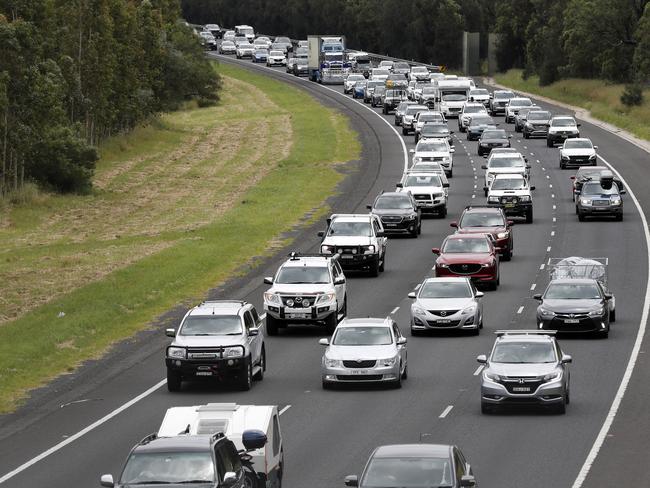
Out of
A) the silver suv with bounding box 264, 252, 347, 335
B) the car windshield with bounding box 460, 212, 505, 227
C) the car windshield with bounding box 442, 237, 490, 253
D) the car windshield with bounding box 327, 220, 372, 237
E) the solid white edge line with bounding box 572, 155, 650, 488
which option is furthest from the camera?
the car windshield with bounding box 460, 212, 505, 227

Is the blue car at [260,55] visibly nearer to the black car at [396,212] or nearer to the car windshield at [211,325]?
the black car at [396,212]

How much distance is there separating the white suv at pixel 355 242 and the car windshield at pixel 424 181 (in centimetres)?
1514

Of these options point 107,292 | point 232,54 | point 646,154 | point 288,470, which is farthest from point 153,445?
point 232,54

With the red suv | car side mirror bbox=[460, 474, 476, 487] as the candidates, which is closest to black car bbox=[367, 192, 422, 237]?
the red suv

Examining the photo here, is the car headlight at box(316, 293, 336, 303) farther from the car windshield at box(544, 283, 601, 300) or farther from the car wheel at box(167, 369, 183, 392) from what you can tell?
the car wheel at box(167, 369, 183, 392)

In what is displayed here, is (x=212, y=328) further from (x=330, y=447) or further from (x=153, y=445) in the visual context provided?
(x=153, y=445)

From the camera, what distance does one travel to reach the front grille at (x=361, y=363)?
34844 millimetres

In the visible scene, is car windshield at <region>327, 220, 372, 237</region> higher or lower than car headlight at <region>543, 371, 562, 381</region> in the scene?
lower

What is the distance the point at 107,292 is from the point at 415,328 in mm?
13023

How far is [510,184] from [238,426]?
45080 millimetres

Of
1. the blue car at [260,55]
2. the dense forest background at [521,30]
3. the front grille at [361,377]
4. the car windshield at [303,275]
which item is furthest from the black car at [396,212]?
the blue car at [260,55]

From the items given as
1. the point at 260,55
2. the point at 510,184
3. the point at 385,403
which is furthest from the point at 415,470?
the point at 260,55

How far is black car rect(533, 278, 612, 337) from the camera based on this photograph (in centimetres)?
4144

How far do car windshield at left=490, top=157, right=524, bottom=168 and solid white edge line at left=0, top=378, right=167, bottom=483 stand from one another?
41253 mm
